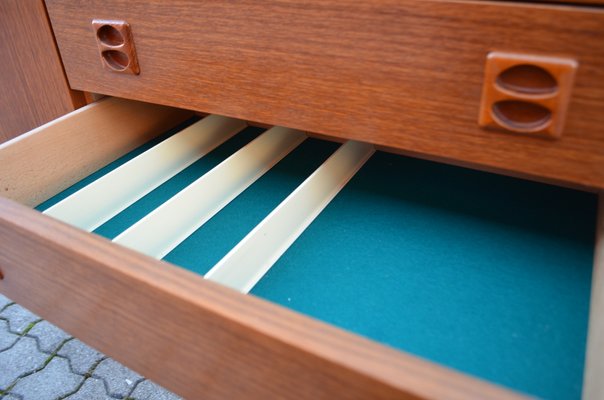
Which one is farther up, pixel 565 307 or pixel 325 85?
pixel 325 85

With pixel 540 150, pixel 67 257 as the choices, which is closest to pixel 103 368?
pixel 67 257

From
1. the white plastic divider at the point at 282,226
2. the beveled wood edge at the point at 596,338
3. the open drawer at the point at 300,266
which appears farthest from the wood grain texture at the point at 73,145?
the beveled wood edge at the point at 596,338

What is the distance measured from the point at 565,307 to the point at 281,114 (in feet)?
1.00

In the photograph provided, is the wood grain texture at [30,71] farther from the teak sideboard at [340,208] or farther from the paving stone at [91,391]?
the paving stone at [91,391]

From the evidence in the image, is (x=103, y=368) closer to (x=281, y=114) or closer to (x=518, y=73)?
(x=281, y=114)

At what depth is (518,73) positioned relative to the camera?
1.19ft

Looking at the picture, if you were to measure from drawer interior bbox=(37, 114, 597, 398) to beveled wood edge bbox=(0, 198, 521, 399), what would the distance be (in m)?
0.10

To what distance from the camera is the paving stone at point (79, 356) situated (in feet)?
2.75

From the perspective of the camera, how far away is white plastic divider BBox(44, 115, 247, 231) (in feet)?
1.81

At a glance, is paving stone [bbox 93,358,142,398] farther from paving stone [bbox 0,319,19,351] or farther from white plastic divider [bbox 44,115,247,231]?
white plastic divider [bbox 44,115,247,231]

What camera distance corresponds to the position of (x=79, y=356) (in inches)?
33.8

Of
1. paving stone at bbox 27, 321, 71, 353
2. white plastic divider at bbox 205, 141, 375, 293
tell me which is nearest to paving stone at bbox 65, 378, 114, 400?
paving stone at bbox 27, 321, 71, 353

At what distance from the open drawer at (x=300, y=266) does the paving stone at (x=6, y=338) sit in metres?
0.41

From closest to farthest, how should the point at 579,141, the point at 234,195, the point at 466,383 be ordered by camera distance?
1. the point at 466,383
2. the point at 579,141
3. the point at 234,195
